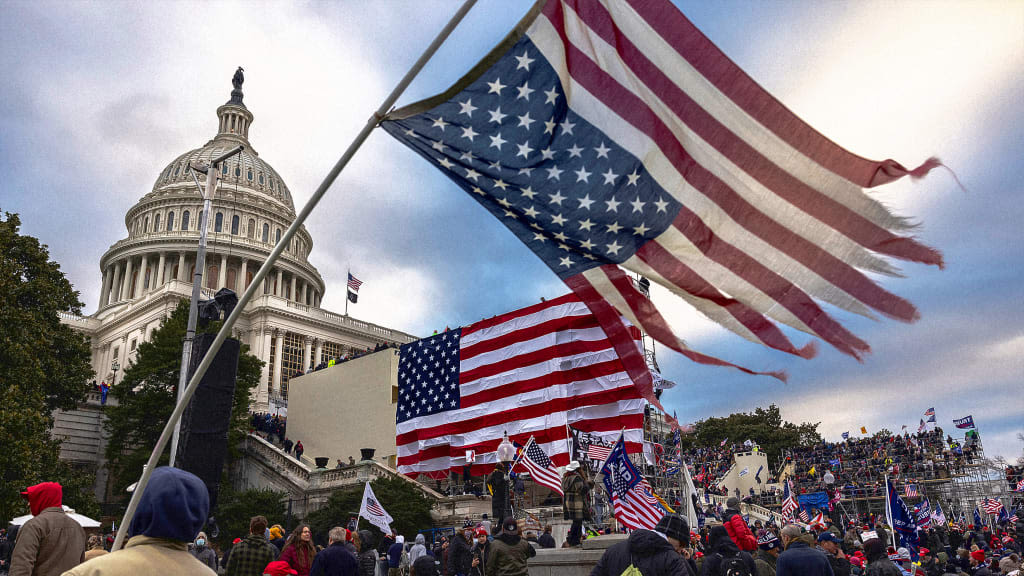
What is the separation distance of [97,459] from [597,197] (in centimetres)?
4630

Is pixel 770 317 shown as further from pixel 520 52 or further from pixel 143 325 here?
pixel 143 325

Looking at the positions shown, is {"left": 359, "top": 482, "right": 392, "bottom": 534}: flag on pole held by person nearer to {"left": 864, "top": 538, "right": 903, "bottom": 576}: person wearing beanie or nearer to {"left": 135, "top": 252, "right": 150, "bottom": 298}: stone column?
{"left": 864, "top": 538, "right": 903, "bottom": 576}: person wearing beanie

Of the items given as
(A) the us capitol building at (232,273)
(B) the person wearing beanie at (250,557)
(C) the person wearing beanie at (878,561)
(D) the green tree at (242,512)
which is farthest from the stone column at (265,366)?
(C) the person wearing beanie at (878,561)

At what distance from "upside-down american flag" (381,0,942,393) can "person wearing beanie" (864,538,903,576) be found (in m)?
3.38

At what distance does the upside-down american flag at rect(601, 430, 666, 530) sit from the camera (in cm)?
1220

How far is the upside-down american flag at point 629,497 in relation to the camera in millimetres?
12195

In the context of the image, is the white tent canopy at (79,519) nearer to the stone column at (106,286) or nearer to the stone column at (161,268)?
the stone column at (161,268)

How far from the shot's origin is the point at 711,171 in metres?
6.66

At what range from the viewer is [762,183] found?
6504 millimetres

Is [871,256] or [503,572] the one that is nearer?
[871,256]

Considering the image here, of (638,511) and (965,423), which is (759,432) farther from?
(638,511)

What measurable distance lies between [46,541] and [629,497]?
8.86 metres

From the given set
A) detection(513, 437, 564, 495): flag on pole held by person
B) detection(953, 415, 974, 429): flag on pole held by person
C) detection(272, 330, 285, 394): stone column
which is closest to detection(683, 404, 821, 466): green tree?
detection(953, 415, 974, 429): flag on pole held by person

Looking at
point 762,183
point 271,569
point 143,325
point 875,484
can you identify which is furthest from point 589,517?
point 143,325
